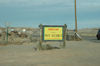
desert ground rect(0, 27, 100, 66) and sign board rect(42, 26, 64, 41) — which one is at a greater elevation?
sign board rect(42, 26, 64, 41)

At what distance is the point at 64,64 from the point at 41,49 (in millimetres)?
7407

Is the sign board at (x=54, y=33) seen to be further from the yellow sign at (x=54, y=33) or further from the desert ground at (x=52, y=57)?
the desert ground at (x=52, y=57)

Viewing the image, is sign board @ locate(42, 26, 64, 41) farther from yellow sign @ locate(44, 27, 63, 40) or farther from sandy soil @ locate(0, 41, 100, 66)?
sandy soil @ locate(0, 41, 100, 66)

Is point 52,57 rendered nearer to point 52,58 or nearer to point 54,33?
point 52,58

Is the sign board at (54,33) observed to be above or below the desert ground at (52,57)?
above

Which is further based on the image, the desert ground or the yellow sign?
the yellow sign

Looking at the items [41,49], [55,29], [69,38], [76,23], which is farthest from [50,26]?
[76,23]

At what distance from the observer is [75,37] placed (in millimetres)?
33969

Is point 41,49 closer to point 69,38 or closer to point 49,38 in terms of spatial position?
point 49,38

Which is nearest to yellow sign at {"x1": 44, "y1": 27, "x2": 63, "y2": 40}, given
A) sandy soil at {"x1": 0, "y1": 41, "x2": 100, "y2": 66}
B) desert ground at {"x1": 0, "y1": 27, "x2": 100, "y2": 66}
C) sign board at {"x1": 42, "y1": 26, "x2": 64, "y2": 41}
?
sign board at {"x1": 42, "y1": 26, "x2": 64, "y2": 41}

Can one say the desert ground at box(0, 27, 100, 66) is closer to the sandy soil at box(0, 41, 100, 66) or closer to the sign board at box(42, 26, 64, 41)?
the sandy soil at box(0, 41, 100, 66)

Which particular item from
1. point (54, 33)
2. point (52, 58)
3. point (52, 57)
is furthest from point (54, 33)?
point (52, 58)

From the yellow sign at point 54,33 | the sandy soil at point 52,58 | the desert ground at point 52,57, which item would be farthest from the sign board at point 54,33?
the sandy soil at point 52,58

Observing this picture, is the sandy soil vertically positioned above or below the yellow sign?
below
